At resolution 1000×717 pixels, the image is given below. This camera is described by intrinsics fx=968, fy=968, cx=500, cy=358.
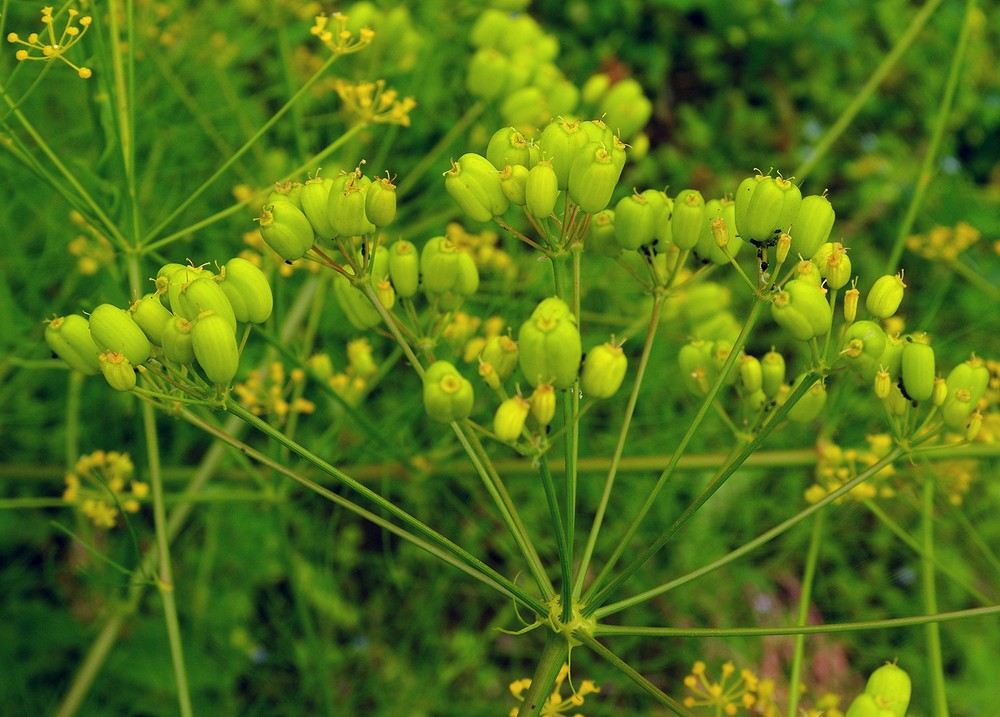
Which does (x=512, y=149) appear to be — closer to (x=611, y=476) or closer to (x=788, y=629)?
(x=611, y=476)

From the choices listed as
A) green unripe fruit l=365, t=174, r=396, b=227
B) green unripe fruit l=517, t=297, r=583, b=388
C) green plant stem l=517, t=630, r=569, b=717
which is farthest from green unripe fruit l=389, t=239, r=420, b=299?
green plant stem l=517, t=630, r=569, b=717

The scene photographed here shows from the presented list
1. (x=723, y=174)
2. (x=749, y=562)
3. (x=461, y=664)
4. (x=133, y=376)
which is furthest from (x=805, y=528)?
(x=133, y=376)

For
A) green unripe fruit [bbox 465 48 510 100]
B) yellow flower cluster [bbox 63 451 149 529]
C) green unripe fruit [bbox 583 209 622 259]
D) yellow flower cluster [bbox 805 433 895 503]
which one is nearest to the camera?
green unripe fruit [bbox 583 209 622 259]

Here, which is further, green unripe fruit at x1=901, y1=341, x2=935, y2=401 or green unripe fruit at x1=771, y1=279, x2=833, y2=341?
green unripe fruit at x1=901, y1=341, x2=935, y2=401

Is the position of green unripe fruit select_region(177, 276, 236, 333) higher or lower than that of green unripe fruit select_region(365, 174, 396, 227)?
lower

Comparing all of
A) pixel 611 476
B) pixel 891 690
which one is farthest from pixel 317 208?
pixel 891 690

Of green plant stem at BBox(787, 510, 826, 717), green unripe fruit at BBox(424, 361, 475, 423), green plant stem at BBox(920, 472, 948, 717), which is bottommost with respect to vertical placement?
green plant stem at BBox(920, 472, 948, 717)

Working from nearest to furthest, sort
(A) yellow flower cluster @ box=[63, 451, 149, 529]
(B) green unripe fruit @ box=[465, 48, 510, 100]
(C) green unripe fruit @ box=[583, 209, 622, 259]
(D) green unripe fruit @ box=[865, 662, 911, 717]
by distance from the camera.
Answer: (D) green unripe fruit @ box=[865, 662, 911, 717] < (C) green unripe fruit @ box=[583, 209, 622, 259] < (A) yellow flower cluster @ box=[63, 451, 149, 529] < (B) green unripe fruit @ box=[465, 48, 510, 100]

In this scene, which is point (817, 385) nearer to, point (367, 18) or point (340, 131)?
point (367, 18)

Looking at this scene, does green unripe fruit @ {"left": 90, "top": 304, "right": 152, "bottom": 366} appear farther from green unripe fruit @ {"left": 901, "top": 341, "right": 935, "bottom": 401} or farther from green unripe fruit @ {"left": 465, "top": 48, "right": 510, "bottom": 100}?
green unripe fruit @ {"left": 465, "top": 48, "right": 510, "bottom": 100}
